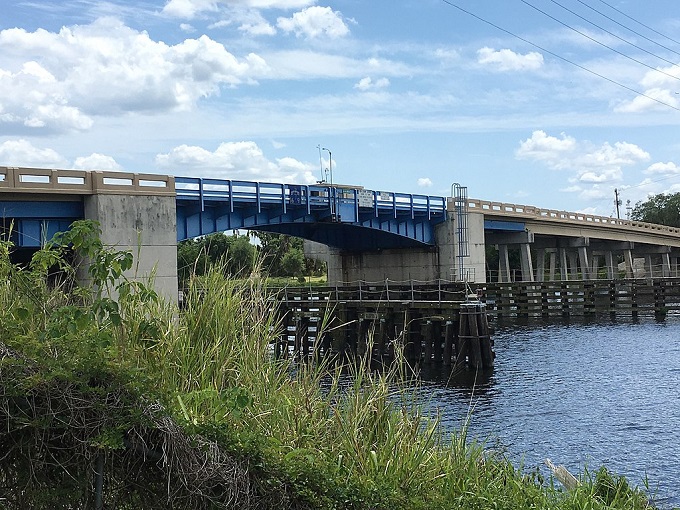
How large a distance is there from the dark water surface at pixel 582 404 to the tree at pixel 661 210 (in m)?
87.7

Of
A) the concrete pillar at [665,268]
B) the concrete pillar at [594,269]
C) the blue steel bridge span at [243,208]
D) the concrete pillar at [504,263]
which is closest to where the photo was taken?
the blue steel bridge span at [243,208]

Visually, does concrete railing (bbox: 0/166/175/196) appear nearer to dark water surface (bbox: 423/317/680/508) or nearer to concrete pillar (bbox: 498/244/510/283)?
dark water surface (bbox: 423/317/680/508)

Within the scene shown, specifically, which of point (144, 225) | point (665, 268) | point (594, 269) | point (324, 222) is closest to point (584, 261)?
point (665, 268)

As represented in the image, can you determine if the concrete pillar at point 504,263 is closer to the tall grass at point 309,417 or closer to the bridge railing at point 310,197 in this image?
the bridge railing at point 310,197

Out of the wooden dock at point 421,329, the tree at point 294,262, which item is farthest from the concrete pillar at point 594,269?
the wooden dock at point 421,329

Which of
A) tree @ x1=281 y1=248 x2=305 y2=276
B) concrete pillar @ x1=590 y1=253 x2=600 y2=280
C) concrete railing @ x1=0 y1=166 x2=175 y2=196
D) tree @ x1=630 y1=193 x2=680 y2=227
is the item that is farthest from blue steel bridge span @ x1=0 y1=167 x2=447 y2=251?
tree @ x1=630 y1=193 x2=680 y2=227

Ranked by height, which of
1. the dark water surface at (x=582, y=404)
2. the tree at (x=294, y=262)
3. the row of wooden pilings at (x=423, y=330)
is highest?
the tree at (x=294, y=262)

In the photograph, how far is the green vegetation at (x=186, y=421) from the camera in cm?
439

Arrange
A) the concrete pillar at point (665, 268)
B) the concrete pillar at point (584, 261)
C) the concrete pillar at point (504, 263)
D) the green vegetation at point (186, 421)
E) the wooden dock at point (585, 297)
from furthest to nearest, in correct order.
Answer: the concrete pillar at point (665, 268) → the concrete pillar at point (584, 261) → the concrete pillar at point (504, 263) → the wooden dock at point (585, 297) → the green vegetation at point (186, 421)

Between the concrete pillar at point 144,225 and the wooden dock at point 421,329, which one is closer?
the wooden dock at point 421,329

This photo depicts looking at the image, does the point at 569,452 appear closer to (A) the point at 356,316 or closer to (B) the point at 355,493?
(B) the point at 355,493

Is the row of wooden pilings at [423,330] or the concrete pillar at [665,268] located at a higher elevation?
the concrete pillar at [665,268]

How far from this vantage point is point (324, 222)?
126 ft

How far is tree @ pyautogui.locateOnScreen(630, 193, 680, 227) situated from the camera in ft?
372
